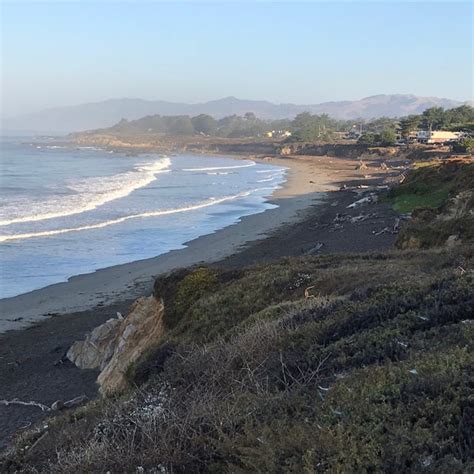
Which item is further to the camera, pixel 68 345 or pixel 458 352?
pixel 68 345

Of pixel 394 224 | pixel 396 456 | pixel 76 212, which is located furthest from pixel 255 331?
pixel 76 212

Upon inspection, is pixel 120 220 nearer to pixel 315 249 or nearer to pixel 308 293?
pixel 315 249

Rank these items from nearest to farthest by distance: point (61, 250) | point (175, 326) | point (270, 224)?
point (175, 326) → point (61, 250) → point (270, 224)

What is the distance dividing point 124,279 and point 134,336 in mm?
8876

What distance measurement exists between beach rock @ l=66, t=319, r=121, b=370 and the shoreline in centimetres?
360

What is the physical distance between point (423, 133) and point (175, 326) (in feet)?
297

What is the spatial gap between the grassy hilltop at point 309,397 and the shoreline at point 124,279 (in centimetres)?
854

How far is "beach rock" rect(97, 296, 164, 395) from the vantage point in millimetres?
9680

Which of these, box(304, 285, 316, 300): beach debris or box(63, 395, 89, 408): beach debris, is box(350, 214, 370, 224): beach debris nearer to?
box(304, 285, 316, 300): beach debris

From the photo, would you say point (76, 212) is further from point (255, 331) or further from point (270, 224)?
point (255, 331)

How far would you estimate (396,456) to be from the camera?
10.4ft

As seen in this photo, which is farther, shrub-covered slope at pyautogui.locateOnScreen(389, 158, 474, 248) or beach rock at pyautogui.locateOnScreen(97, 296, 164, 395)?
shrub-covered slope at pyautogui.locateOnScreen(389, 158, 474, 248)

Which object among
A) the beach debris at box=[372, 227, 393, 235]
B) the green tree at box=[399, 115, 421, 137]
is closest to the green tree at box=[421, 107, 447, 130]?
the green tree at box=[399, 115, 421, 137]

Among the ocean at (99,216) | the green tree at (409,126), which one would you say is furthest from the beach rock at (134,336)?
the green tree at (409,126)
